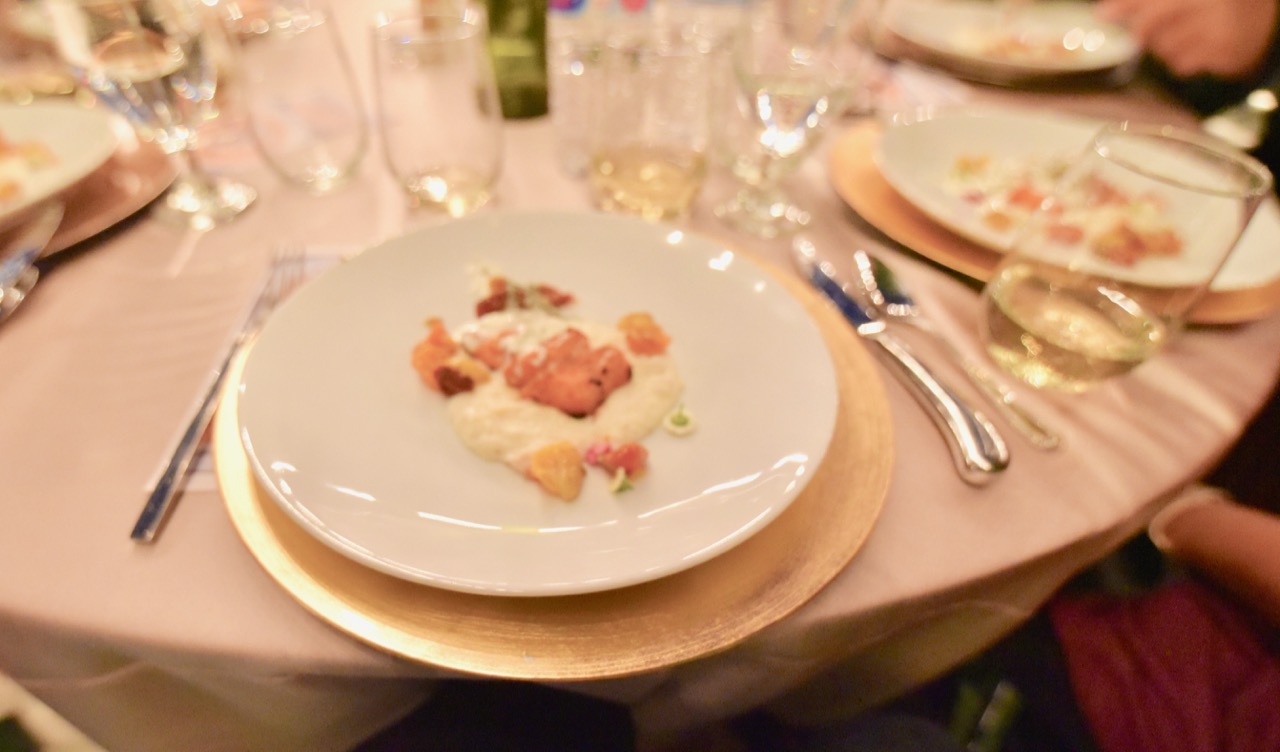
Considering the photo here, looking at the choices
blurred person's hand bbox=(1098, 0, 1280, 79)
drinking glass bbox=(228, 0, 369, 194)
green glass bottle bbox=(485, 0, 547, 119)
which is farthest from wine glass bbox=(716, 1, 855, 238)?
blurred person's hand bbox=(1098, 0, 1280, 79)

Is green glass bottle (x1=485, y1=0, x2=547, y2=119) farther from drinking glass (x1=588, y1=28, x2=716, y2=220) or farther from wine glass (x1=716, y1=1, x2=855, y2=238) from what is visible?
wine glass (x1=716, y1=1, x2=855, y2=238)

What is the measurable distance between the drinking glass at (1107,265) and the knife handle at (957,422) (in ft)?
0.42

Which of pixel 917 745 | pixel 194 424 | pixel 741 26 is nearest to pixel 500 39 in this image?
pixel 741 26

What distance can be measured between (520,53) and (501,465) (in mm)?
912

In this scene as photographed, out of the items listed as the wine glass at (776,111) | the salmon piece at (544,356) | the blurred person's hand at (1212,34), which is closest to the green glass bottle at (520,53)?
the wine glass at (776,111)

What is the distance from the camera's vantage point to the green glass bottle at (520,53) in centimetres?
118

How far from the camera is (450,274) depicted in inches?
32.4

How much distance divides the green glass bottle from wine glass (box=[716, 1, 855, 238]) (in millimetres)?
365

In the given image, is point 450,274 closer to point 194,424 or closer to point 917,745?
point 194,424

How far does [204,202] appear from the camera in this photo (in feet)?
3.21

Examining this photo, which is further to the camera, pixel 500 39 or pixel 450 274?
pixel 500 39

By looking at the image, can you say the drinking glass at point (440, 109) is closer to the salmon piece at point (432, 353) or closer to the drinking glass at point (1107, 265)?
the salmon piece at point (432, 353)

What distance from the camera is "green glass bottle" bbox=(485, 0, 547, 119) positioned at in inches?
46.4

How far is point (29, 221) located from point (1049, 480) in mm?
1240
